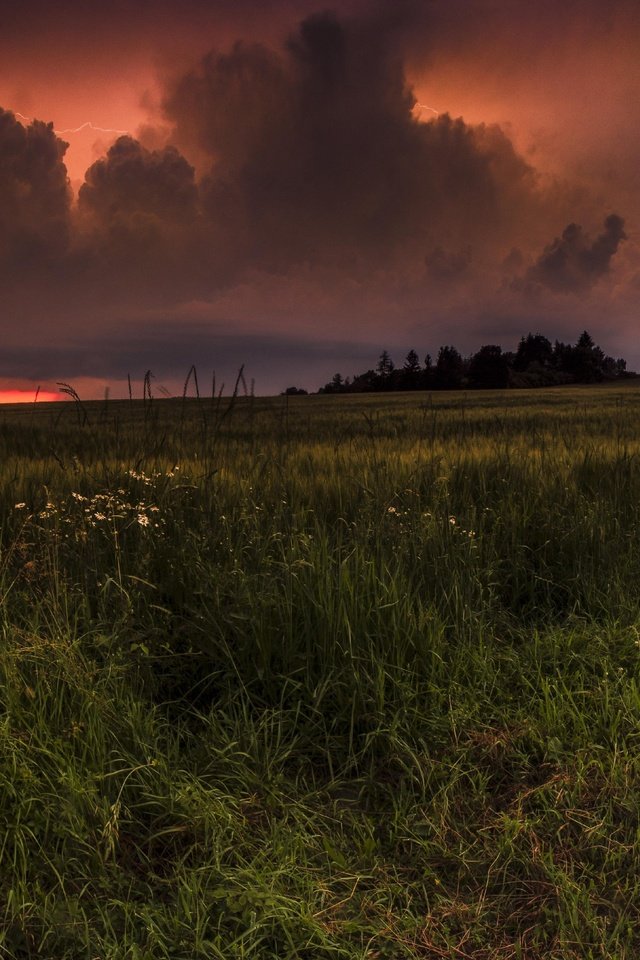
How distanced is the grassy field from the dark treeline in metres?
74.9

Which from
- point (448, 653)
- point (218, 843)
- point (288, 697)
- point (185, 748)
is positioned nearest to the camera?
point (218, 843)

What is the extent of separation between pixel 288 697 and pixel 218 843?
2.90ft

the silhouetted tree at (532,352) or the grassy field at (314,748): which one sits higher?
the silhouetted tree at (532,352)

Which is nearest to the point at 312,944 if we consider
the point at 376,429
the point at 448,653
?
the point at 448,653

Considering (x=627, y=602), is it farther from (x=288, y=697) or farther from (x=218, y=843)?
(x=218, y=843)

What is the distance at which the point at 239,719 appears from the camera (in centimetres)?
282

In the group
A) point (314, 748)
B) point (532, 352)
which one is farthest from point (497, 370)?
point (314, 748)

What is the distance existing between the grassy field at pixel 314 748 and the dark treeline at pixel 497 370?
246 feet

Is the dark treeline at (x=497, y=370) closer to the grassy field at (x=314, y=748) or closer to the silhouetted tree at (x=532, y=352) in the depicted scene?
→ the silhouetted tree at (x=532, y=352)

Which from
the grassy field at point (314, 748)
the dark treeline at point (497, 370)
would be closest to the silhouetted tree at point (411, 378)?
the dark treeline at point (497, 370)

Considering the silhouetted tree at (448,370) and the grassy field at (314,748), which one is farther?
the silhouetted tree at (448,370)

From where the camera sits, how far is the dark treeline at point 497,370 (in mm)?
86750

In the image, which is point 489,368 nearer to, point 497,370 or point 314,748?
point 497,370

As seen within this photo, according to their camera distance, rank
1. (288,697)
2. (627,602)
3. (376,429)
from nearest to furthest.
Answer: (288,697), (627,602), (376,429)
